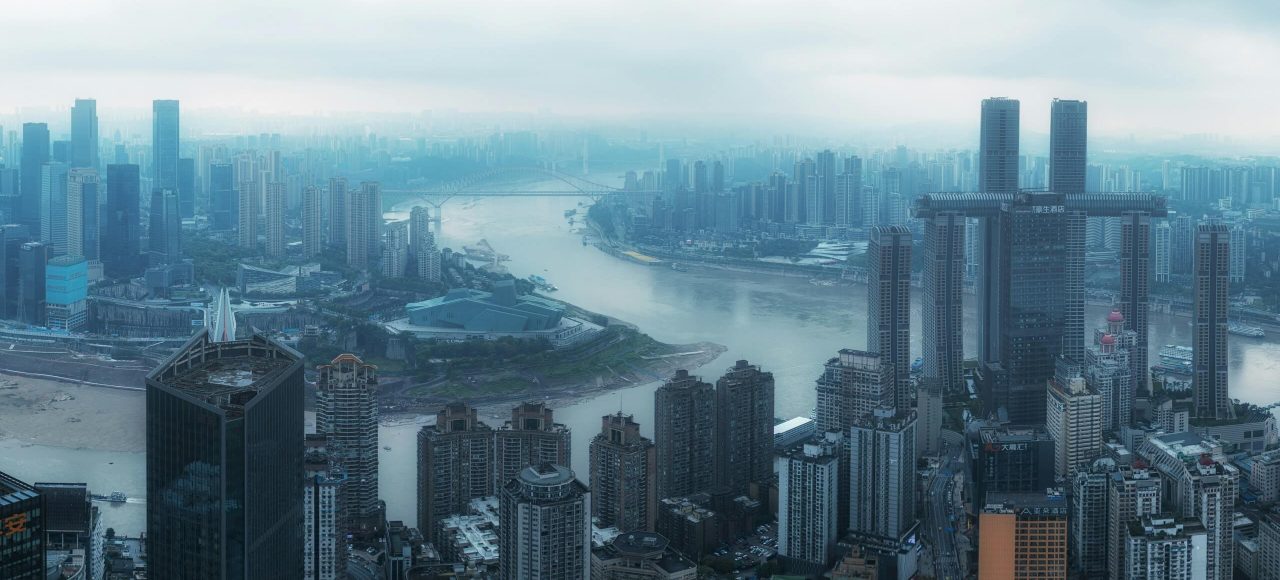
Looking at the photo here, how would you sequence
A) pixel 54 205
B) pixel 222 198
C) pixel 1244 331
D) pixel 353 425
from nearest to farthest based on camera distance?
pixel 353 425 → pixel 1244 331 → pixel 54 205 → pixel 222 198

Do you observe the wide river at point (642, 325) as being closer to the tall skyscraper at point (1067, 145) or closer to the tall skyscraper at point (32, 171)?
the tall skyscraper at point (1067, 145)

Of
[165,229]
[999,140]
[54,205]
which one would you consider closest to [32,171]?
[54,205]

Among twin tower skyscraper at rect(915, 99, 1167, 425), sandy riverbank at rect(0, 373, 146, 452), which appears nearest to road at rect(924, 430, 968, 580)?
twin tower skyscraper at rect(915, 99, 1167, 425)

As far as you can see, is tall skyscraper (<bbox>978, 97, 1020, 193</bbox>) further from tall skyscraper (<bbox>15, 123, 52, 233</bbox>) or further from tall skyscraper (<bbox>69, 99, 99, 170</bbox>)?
tall skyscraper (<bbox>15, 123, 52, 233</bbox>)

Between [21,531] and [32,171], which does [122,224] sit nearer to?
[32,171]

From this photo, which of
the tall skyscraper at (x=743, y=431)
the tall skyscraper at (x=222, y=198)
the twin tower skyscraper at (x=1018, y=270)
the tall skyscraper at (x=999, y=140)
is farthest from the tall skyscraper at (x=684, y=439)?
the tall skyscraper at (x=222, y=198)

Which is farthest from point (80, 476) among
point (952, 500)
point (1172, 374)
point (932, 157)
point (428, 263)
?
point (932, 157)
